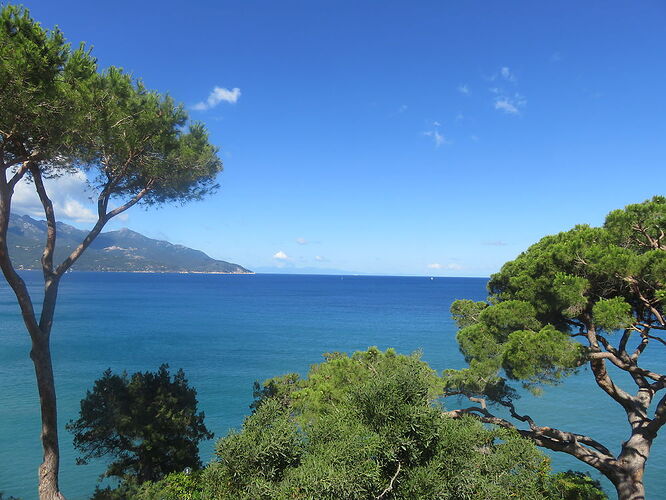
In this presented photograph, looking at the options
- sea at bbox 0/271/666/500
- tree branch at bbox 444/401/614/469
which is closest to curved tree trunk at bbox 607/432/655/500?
tree branch at bbox 444/401/614/469

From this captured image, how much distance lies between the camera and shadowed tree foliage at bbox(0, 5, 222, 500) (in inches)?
290

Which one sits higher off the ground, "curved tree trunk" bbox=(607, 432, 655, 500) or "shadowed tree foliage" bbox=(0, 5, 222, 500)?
"shadowed tree foliage" bbox=(0, 5, 222, 500)

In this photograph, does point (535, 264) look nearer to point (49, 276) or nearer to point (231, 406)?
point (49, 276)

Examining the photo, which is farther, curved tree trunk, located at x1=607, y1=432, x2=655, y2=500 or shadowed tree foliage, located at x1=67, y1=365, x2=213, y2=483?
shadowed tree foliage, located at x1=67, y1=365, x2=213, y2=483

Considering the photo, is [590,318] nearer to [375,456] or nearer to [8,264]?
[375,456]

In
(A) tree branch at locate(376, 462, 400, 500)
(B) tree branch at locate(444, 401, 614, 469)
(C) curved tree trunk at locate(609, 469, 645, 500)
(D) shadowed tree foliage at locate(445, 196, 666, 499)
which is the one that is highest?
(D) shadowed tree foliage at locate(445, 196, 666, 499)

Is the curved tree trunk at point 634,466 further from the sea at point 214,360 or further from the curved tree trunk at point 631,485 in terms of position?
the sea at point 214,360

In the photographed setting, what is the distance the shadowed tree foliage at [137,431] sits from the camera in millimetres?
11062

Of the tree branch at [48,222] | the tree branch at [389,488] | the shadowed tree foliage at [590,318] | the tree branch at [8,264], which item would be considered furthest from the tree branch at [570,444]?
the tree branch at [48,222]

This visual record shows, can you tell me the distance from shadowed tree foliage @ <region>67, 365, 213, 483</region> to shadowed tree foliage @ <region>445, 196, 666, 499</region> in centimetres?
769

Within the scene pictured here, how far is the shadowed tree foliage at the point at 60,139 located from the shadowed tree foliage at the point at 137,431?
241cm

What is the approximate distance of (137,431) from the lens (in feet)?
36.2

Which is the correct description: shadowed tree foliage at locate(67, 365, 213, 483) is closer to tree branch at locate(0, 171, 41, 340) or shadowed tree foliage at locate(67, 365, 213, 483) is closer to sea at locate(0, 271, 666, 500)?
sea at locate(0, 271, 666, 500)

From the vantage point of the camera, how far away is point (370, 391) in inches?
234
